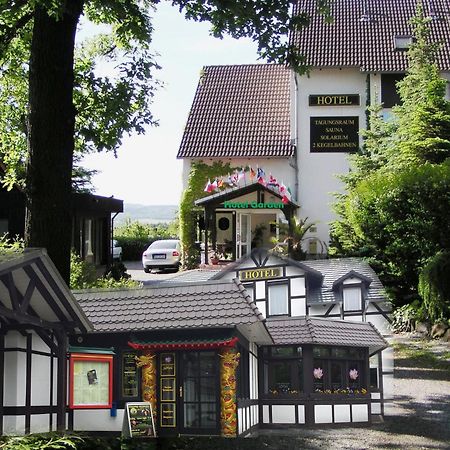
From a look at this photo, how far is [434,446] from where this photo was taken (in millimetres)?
2754

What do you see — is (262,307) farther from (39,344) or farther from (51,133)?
(51,133)

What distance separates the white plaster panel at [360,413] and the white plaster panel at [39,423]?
0.95m

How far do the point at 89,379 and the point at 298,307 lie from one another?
71cm

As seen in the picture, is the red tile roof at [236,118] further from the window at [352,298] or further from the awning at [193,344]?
the awning at [193,344]

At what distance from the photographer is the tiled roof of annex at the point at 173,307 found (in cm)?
276

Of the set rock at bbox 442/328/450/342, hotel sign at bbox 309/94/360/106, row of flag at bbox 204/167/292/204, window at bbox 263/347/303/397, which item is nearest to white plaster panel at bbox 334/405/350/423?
window at bbox 263/347/303/397

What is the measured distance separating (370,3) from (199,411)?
6.24ft

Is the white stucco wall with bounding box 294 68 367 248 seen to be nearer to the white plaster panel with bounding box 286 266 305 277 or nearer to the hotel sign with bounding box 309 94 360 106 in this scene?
the hotel sign with bounding box 309 94 360 106

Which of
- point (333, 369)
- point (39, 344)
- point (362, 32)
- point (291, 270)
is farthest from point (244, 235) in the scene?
point (362, 32)

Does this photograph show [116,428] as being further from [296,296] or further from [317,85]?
[317,85]

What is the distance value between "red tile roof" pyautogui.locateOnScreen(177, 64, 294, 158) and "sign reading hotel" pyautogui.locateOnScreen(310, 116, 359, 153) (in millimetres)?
122

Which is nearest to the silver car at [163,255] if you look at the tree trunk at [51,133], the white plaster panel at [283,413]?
the tree trunk at [51,133]

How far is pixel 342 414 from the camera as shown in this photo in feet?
9.20

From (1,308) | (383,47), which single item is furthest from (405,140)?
(1,308)
